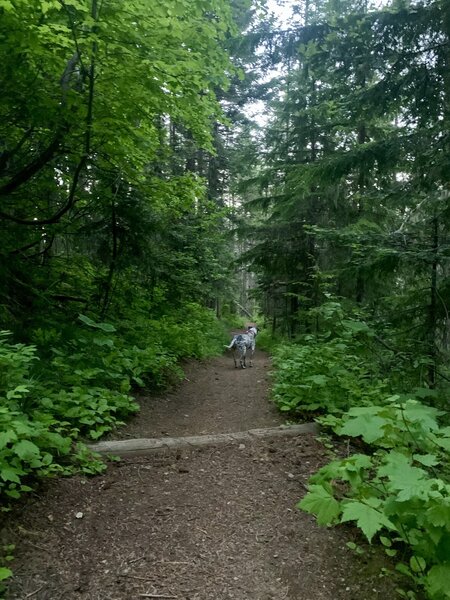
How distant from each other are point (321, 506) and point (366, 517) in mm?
275

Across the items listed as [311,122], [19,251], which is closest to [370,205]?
[311,122]

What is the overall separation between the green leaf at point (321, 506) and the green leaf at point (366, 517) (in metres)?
0.07

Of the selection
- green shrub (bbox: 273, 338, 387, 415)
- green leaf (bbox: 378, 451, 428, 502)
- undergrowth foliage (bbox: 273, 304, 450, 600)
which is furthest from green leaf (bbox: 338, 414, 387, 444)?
green shrub (bbox: 273, 338, 387, 415)

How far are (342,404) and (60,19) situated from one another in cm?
670

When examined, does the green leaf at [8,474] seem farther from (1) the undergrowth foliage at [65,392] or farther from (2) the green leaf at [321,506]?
(2) the green leaf at [321,506]

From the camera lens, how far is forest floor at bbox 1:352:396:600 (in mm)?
2643

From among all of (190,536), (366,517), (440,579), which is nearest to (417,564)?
(440,579)

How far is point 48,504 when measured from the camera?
10.5 feet

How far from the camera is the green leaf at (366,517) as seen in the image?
2.25m

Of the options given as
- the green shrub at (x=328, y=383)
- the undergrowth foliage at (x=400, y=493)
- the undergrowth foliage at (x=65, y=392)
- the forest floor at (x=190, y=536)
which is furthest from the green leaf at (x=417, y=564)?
the undergrowth foliage at (x=65, y=392)

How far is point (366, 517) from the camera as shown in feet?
7.61

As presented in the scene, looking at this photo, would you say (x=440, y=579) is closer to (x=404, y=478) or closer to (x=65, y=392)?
(x=404, y=478)

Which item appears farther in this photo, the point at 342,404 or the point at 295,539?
the point at 342,404

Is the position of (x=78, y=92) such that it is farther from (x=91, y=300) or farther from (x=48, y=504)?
(x=48, y=504)
